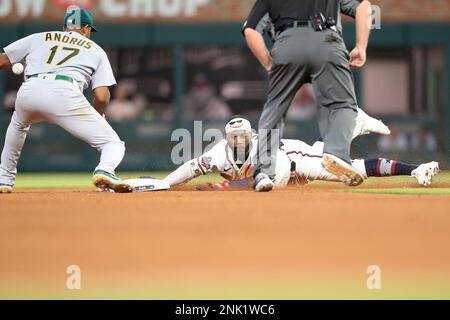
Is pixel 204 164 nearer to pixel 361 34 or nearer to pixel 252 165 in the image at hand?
pixel 252 165

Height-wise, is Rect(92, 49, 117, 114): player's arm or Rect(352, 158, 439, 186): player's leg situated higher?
Rect(92, 49, 117, 114): player's arm

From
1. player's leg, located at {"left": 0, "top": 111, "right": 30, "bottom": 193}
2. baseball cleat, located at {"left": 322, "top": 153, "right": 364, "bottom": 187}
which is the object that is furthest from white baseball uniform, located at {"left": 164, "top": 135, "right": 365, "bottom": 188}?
player's leg, located at {"left": 0, "top": 111, "right": 30, "bottom": 193}

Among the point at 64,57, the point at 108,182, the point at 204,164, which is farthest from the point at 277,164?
the point at 64,57

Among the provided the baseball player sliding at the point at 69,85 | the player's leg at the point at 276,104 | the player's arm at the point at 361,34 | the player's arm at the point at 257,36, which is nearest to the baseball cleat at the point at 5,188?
the baseball player sliding at the point at 69,85

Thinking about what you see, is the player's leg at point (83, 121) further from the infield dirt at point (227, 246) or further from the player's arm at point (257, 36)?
the player's arm at point (257, 36)

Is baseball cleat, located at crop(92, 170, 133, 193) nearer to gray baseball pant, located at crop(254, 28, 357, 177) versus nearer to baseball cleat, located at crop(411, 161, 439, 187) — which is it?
gray baseball pant, located at crop(254, 28, 357, 177)

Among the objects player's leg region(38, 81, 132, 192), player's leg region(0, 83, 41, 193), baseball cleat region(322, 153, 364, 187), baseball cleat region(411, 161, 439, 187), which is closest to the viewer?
baseball cleat region(322, 153, 364, 187)

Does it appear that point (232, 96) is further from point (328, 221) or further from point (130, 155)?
point (328, 221)

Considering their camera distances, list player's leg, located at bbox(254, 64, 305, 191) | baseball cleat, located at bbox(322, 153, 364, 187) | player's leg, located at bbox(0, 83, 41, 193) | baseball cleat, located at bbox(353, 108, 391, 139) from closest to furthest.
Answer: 1. baseball cleat, located at bbox(322, 153, 364, 187)
2. player's leg, located at bbox(254, 64, 305, 191)
3. player's leg, located at bbox(0, 83, 41, 193)
4. baseball cleat, located at bbox(353, 108, 391, 139)
